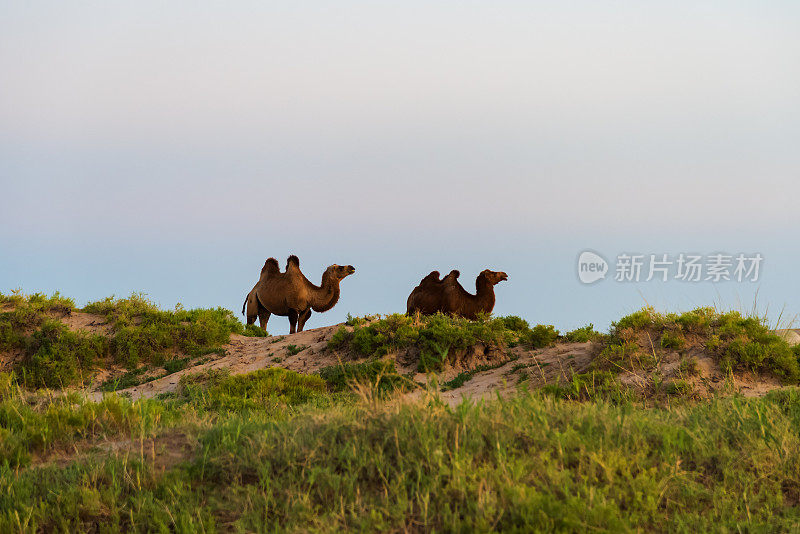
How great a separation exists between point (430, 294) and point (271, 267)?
6.53 meters

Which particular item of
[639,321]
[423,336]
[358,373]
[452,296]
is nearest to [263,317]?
[452,296]

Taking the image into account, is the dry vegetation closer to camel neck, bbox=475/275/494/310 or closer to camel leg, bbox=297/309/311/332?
camel neck, bbox=475/275/494/310

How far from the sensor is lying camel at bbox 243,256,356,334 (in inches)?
862

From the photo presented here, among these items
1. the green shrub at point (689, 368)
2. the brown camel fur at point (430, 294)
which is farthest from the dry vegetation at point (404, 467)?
the brown camel fur at point (430, 294)

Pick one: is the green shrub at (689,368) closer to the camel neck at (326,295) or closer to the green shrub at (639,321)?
the green shrub at (639,321)

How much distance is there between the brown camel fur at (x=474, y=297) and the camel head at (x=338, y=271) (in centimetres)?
496

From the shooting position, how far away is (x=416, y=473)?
15.8 ft

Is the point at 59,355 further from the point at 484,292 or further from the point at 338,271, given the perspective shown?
the point at 484,292

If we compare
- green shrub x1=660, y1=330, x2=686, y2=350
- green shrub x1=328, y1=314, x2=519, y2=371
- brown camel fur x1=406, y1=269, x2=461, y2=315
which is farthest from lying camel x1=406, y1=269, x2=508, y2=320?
green shrub x1=660, y1=330, x2=686, y2=350

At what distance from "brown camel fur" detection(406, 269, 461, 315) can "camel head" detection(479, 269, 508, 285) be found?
87 cm

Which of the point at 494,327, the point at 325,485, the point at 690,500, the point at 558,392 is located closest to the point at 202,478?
the point at 325,485

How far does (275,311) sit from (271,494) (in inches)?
703

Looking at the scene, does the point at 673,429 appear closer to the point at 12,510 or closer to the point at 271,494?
the point at 271,494

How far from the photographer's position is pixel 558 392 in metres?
10.6
